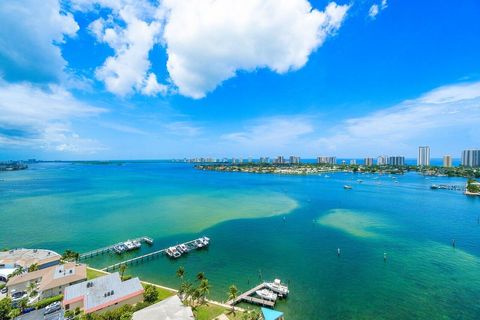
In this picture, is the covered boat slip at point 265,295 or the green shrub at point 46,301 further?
the covered boat slip at point 265,295

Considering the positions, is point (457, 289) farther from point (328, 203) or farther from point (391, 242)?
point (328, 203)

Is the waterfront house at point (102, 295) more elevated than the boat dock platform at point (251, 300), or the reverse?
the waterfront house at point (102, 295)

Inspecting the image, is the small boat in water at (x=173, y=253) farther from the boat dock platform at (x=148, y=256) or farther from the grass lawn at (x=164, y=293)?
the grass lawn at (x=164, y=293)

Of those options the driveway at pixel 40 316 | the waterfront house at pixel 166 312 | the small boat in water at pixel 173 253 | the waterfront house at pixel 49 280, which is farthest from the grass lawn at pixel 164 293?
the small boat in water at pixel 173 253

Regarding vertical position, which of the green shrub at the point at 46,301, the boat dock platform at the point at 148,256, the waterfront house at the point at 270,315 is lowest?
the boat dock platform at the point at 148,256

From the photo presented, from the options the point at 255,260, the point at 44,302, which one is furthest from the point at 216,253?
the point at 44,302

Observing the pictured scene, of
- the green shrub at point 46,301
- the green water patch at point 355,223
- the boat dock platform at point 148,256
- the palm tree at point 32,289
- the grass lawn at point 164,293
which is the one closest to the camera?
the green shrub at point 46,301
